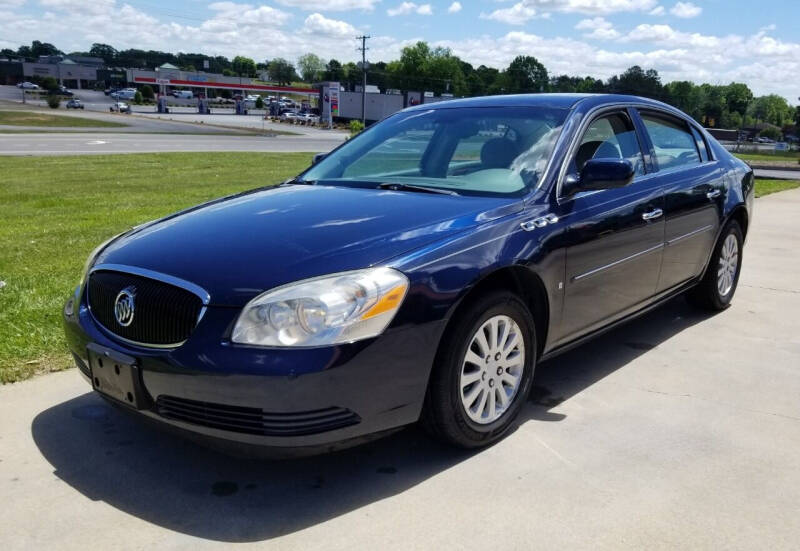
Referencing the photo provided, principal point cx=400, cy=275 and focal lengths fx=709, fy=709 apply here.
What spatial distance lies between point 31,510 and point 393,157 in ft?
8.53

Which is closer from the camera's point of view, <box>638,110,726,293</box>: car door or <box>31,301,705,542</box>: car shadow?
<box>31,301,705,542</box>: car shadow

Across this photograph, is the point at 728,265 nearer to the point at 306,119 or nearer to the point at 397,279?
the point at 397,279

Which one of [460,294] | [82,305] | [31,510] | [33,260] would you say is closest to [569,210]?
[460,294]

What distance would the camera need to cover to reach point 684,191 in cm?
461

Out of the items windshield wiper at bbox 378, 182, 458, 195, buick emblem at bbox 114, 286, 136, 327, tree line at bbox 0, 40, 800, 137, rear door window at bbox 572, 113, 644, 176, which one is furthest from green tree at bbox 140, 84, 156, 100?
buick emblem at bbox 114, 286, 136, 327

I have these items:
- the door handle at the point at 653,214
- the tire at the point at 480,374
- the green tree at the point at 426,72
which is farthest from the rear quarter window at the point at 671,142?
the green tree at the point at 426,72

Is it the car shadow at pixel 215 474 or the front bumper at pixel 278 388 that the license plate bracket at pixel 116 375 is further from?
the car shadow at pixel 215 474

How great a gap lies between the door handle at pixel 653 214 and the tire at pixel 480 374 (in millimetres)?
1281

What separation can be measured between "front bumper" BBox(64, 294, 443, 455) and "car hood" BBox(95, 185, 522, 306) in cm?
22

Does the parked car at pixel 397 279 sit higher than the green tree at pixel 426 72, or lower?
A: lower

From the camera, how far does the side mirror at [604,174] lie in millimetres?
3486

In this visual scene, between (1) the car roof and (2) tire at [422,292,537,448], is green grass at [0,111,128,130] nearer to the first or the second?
(1) the car roof

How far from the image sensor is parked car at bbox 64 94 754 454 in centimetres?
254

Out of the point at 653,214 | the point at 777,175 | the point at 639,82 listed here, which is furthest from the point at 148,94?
the point at 653,214
